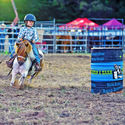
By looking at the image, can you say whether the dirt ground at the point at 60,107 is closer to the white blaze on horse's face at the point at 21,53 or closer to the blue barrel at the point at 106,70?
the blue barrel at the point at 106,70

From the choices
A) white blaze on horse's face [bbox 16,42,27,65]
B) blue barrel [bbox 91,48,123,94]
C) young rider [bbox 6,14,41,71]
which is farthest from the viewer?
young rider [bbox 6,14,41,71]

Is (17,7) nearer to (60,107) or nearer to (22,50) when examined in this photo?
(22,50)

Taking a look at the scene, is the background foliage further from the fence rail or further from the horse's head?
the horse's head

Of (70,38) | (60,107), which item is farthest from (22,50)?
(70,38)

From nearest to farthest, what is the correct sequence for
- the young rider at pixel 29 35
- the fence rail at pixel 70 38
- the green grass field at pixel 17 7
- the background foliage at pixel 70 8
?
the young rider at pixel 29 35, the fence rail at pixel 70 38, the green grass field at pixel 17 7, the background foliage at pixel 70 8

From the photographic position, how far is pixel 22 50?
25.1 ft

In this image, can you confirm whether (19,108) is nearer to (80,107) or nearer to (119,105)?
(80,107)

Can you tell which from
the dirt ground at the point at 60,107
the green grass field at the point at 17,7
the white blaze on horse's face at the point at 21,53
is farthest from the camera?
the green grass field at the point at 17,7

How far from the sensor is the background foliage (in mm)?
34219

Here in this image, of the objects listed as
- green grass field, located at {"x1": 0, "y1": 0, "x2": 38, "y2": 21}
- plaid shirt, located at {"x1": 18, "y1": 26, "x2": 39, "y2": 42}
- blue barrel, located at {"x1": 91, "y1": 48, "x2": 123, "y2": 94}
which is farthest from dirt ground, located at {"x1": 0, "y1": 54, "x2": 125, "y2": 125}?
green grass field, located at {"x1": 0, "y1": 0, "x2": 38, "y2": 21}

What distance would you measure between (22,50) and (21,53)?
0.23ft

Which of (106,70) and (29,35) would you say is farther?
(29,35)

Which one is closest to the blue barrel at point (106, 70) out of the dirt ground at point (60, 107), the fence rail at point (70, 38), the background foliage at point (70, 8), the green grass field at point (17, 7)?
the dirt ground at point (60, 107)

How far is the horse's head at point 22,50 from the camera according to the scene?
762 centimetres
